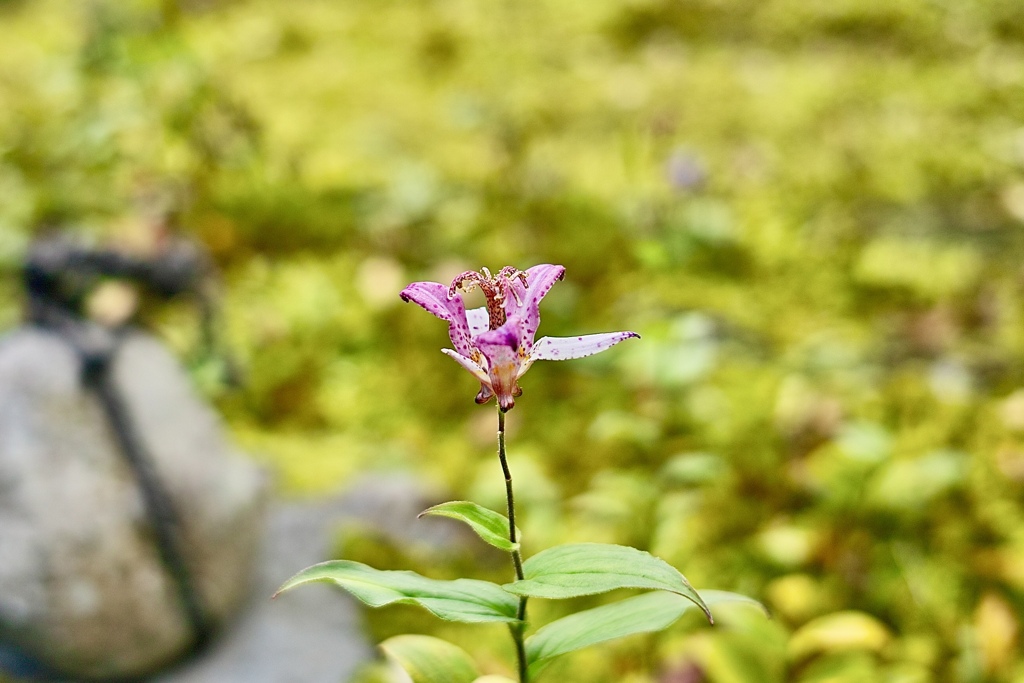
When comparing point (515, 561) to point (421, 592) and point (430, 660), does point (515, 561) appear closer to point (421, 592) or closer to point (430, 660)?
point (421, 592)

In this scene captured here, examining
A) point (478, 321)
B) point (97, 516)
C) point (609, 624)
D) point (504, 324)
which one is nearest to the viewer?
point (504, 324)

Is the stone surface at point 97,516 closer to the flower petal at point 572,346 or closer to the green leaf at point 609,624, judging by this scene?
the green leaf at point 609,624

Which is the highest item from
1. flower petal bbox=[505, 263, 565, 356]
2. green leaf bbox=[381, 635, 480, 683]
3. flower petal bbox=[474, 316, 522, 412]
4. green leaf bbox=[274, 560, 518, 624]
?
flower petal bbox=[505, 263, 565, 356]

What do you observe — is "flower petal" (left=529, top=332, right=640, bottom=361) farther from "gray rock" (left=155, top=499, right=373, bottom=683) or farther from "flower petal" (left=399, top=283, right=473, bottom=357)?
"gray rock" (left=155, top=499, right=373, bottom=683)

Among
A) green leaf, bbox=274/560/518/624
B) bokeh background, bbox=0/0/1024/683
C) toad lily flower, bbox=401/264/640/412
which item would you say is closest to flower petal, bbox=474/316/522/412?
toad lily flower, bbox=401/264/640/412

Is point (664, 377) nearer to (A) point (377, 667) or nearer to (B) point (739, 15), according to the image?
(A) point (377, 667)

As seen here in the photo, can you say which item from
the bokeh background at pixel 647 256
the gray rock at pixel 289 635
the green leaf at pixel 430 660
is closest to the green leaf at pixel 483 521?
the green leaf at pixel 430 660

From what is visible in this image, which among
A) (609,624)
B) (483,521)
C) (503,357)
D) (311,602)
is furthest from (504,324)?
(311,602)

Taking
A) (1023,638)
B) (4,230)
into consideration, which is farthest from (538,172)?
(1023,638)
